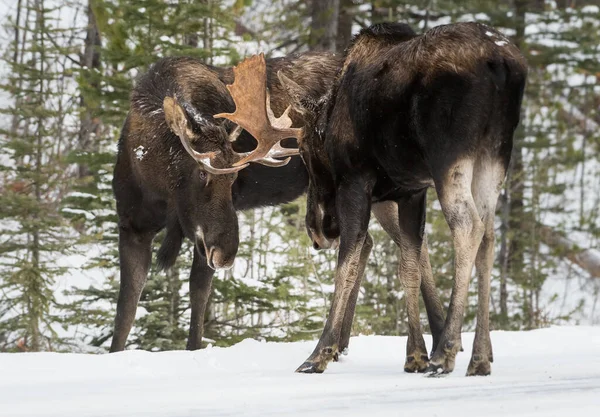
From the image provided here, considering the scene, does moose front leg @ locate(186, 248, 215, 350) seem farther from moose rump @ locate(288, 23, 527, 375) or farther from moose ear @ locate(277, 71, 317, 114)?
moose rump @ locate(288, 23, 527, 375)

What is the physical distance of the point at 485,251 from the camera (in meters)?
6.25

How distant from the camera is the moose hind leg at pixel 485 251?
6.02 metres

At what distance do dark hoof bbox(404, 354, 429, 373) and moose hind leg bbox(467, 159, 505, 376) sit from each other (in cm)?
75

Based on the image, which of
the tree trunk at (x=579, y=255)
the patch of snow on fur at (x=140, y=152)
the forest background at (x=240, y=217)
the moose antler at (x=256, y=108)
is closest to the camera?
the moose antler at (x=256, y=108)

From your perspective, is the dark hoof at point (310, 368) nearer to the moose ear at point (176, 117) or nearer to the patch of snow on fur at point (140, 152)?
the moose ear at point (176, 117)

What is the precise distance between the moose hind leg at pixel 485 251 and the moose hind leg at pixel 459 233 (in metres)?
0.16

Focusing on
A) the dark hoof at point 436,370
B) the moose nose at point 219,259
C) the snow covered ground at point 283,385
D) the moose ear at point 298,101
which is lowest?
the snow covered ground at point 283,385

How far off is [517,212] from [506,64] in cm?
1413

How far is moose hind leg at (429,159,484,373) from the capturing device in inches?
234

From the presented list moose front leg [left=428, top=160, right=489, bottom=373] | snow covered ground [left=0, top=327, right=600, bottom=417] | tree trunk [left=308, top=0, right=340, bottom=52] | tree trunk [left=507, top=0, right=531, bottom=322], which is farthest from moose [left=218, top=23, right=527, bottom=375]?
tree trunk [left=507, top=0, right=531, bottom=322]

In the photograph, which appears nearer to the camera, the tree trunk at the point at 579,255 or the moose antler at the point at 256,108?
the moose antler at the point at 256,108

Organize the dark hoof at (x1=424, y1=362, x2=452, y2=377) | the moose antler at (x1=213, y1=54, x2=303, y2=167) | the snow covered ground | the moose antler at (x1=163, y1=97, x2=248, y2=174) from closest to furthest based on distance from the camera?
1. the snow covered ground
2. the dark hoof at (x1=424, y1=362, x2=452, y2=377)
3. the moose antler at (x1=213, y1=54, x2=303, y2=167)
4. the moose antler at (x1=163, y1=97, x2=248, y2=174)

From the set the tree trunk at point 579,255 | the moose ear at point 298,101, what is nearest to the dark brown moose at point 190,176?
the moose ear at point 298,101

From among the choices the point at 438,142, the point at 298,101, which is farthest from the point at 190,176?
the point at 438,142
